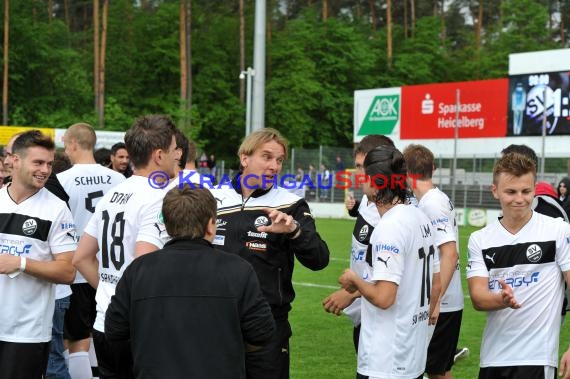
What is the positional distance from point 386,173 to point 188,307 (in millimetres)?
1476

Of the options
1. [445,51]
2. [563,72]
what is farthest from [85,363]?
[445,51]

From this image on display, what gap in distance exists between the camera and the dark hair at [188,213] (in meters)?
3.31

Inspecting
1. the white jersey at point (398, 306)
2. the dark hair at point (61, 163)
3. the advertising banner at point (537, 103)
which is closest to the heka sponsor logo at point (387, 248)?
the white jersey at point (398, 306)

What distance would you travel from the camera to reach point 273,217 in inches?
159

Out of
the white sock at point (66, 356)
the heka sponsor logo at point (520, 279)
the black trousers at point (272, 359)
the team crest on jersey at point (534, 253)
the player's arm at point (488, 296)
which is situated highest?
the team crest on jersey at point (534, 253)

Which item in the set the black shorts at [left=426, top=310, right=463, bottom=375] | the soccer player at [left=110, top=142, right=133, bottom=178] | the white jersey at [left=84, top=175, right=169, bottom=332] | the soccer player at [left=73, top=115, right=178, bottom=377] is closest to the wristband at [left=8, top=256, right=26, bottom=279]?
the soccer player at [left=73, top=115, right=178, bottom=377]

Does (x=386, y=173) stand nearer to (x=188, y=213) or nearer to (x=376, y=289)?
(x=376, y=289)

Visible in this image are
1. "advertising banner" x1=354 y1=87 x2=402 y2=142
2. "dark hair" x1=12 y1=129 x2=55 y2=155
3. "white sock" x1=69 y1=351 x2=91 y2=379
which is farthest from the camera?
"advertising banner" x1=354 y1=87 x2=402 y2=142

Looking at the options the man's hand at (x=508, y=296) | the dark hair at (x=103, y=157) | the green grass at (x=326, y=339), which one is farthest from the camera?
the dark hair at (x=103, y=157)

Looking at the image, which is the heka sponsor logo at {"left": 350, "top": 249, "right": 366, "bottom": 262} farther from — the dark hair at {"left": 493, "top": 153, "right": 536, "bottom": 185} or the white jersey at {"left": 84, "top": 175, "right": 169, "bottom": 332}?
the white jersey at {"left": 84, "top": 175, "right": 169, "bottom": 332}

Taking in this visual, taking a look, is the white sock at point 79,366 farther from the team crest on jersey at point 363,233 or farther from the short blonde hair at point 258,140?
the short blonde hair at point 258,140

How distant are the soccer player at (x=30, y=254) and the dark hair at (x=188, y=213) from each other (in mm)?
1539

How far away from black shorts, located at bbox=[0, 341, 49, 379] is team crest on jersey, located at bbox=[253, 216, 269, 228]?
5.10 feet

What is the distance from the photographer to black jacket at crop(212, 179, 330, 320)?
4.43 m
